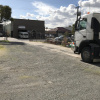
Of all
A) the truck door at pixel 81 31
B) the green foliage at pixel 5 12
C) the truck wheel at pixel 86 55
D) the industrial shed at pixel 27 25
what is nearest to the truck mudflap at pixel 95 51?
the truck wheel at pixel 86 55

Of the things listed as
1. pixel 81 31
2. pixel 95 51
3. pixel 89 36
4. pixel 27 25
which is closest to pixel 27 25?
pixel 27 25

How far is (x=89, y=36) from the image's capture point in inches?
367

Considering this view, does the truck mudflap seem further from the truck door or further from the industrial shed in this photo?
the industrial shed

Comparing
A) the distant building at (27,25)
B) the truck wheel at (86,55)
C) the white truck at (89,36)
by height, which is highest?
the distant building at (27,25)

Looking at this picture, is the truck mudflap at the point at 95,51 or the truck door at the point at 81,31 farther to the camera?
the truck door at the point at 81,31

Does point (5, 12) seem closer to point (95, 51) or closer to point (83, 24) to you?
point (83, 24)

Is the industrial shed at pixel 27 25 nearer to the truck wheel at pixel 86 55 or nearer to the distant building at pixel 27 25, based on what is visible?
the distant building at pixel 27 25

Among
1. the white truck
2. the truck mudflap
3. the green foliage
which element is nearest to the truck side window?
the white truck

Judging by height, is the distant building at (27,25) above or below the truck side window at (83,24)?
above

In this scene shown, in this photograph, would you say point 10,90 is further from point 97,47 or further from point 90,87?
point 97,47

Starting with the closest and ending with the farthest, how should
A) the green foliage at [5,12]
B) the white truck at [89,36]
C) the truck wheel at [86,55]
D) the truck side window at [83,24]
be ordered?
the white truck at [89,36], the truck wheel at [86,55], the truck side window at [83,24], the green foliage at [5,12]

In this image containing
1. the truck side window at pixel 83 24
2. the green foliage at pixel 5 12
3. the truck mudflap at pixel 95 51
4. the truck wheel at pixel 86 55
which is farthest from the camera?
the green foliage at pixel 5 12

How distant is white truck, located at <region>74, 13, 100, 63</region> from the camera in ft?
29.4

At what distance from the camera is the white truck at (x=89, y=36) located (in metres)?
8.95
